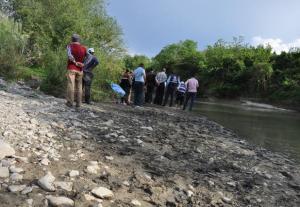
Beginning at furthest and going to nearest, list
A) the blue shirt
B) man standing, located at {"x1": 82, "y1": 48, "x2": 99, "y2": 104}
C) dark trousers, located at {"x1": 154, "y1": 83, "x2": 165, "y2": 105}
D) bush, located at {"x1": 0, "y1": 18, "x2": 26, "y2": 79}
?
dark trousers, located at {"x1": 154, "y1": 83, "x2": 165, "y2": 105} < the blue shirt < bush, located at {"x1": 0, "y1": 18, "x2": 26, "y2": 79} < man standing, located at {"x1": 82, "y1": 48, "x2": 99, "y2": 104}

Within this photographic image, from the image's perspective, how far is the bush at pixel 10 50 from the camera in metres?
16.9

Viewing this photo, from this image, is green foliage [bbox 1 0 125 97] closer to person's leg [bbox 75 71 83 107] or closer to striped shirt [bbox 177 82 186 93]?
striped shirt [bbox 177 82 186 93]

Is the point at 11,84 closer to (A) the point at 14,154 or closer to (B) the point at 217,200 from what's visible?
(A) the point at 14,154

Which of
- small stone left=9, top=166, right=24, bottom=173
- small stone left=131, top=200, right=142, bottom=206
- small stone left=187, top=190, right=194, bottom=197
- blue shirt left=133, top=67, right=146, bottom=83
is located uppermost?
blue shirt left=133, top=67, right=146, bottom=83

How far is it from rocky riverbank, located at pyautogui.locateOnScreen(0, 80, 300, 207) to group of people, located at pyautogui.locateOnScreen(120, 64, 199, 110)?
355 inches

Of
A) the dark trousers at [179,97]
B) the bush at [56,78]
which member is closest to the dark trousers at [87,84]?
the bush at [56,78]

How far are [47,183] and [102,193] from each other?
2.31 feet

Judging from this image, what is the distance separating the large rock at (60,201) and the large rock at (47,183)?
251 mm

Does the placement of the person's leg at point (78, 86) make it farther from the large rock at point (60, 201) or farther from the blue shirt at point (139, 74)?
the large rock at point (60, 201)

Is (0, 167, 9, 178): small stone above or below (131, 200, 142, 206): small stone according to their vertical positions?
above

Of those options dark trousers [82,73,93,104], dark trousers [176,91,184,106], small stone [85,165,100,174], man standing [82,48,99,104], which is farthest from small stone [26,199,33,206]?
dark trousers [176,91,184,106]

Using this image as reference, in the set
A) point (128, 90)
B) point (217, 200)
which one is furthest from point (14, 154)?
point (128, 90)

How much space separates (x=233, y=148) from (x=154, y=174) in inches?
182

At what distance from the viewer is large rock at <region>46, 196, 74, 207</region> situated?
17.3 feet
